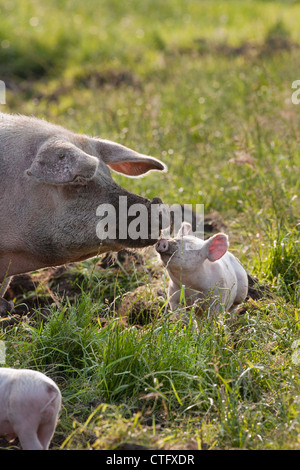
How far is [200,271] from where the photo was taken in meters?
4.54

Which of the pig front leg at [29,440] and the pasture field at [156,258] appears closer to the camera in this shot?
the pig front leg at [29,440]

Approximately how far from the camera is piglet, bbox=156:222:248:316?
4.43m

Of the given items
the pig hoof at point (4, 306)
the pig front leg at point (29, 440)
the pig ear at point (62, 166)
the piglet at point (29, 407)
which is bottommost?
the pig front leg at point (29, 440)

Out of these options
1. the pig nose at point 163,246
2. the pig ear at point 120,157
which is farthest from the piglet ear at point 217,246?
the pig ear at point 120,157

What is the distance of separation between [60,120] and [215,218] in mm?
3593

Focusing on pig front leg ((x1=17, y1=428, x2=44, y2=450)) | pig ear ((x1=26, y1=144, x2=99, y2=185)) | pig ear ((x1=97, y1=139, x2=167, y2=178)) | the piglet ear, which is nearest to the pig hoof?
pig ear ((x1=26, y1=144, x2=99, y2=185))

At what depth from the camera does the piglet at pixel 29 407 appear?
3.15m

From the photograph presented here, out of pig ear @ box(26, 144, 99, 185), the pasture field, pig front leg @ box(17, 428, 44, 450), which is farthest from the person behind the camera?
pig ear @ box(26, 144, 99, 185)

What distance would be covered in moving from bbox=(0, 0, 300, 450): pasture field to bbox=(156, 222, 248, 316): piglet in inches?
5.8

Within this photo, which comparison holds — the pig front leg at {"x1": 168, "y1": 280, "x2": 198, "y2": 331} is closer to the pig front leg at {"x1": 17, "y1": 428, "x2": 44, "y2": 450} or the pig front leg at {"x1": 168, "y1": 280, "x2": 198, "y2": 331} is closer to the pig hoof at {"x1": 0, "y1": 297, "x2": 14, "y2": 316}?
the pig hoof at {"x1": 0, "y1": 297, "x2": 14, "y2": 316}

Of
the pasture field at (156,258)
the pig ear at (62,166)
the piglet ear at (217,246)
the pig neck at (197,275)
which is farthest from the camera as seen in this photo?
the pig neck at (197,275)

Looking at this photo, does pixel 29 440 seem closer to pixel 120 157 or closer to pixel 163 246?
pixel 163 246

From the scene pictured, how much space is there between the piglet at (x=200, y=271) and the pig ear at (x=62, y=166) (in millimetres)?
618

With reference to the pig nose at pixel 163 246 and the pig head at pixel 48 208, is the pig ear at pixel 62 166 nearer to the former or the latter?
the pig head at pixel 48 208
